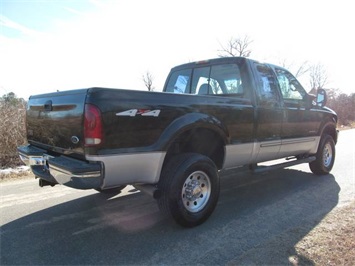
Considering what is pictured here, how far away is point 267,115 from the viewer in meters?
4.68

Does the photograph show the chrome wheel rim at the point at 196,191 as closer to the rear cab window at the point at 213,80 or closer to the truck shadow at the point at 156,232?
the truck shadow at the point at 156,232

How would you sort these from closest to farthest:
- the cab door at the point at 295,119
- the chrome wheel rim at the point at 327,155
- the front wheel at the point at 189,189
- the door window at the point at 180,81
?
the front wheel at the point at 189,189 → the cab door at the point at 295,119 → the door window at the point at 180,81 → the chrome wheel rim at the point at 327,155

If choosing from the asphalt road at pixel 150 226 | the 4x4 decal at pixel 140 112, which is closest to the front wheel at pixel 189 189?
the asphalt road at pixel 150 226

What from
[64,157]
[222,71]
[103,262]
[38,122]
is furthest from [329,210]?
[38,122]

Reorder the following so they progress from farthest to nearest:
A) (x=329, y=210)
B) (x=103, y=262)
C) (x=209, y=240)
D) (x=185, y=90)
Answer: (x=185, y=90) → (x=329, y=210) → (x=209, y=240) → (x=103, y=262)

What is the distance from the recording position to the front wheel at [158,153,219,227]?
340 centimetres

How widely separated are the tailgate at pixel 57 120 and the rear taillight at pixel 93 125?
9 cm

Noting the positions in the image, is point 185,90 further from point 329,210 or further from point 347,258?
point 347,258

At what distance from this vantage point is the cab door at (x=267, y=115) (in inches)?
181

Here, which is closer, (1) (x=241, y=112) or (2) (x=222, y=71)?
(1) (x=241, y=112)

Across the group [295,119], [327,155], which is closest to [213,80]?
[295,119]

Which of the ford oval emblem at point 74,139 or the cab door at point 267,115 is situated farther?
the cab door at point 267,115

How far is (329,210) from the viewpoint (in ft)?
13.7

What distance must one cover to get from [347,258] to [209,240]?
1.34 metres
